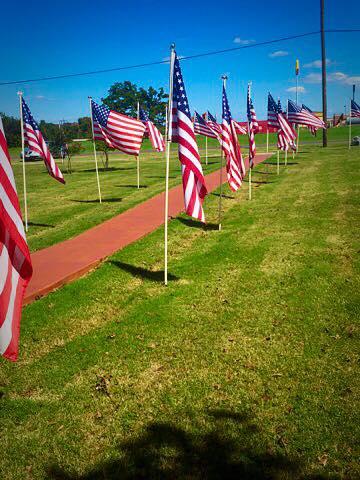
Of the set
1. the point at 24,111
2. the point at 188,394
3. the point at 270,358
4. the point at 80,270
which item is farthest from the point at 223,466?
the point at 24,111

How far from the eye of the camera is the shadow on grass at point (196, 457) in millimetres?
3324

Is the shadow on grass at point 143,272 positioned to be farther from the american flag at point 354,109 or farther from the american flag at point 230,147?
the american flag at point 354,109

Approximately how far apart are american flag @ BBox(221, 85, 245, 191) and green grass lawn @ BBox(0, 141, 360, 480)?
2.85m

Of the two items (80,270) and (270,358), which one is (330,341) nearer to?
(270,358)

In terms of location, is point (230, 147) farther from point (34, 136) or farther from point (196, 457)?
point (196, 457)

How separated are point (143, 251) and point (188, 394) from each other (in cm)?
520

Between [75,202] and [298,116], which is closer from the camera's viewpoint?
[75,202]

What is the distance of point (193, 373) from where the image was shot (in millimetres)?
4680

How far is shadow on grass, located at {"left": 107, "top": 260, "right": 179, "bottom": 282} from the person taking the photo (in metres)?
7.62

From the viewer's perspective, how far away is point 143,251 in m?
9.17

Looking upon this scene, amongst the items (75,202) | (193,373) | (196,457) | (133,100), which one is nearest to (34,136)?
(75,202)

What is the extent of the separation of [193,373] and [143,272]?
140 inches

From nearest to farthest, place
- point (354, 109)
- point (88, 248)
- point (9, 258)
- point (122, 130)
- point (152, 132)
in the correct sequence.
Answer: point (9, 258) → point (88, 248) → point (122, 130) → point (152, 132) → point (354, 109)

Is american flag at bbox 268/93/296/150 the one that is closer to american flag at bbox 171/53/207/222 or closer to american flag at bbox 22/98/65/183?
american flag at bbox 22/98/65/183
